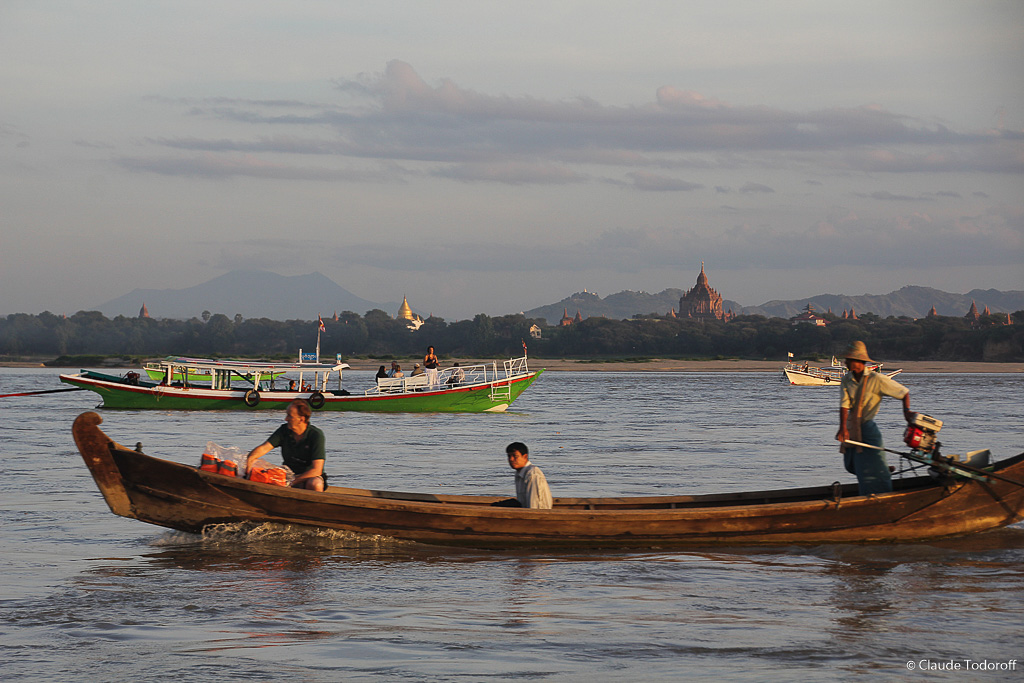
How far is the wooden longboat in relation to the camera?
1092cm

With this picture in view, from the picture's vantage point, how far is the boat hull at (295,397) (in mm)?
37750

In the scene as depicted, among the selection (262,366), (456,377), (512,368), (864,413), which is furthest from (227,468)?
(512,368)

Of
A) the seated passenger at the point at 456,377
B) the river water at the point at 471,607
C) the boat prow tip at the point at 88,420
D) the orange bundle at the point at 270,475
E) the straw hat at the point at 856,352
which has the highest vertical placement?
the straw hat at the point at 856,352

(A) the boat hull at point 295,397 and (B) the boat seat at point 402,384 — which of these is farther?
(B) the boat seat at point 402,384

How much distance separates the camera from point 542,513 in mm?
10852

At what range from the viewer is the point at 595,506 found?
12.0m

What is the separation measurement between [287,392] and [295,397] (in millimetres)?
926

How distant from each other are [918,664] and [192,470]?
24.5 ft

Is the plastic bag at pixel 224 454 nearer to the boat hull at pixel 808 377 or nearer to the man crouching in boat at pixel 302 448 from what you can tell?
the man crouching in boat at pixel 302 448

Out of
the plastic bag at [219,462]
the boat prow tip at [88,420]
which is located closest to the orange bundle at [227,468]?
the plastic bag at [219,462]

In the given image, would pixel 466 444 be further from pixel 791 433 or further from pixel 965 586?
pixel 965 586

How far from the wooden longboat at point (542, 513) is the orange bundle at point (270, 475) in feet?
1.29

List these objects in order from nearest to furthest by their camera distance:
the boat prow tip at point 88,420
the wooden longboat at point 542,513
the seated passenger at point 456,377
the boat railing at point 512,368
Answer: the boat prow tip at point 88,420
the wooden longboat at point 542,513
the seated passenger at point 456,377
the boat railing at point 512,368

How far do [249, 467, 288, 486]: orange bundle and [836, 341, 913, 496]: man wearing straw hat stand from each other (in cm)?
619
